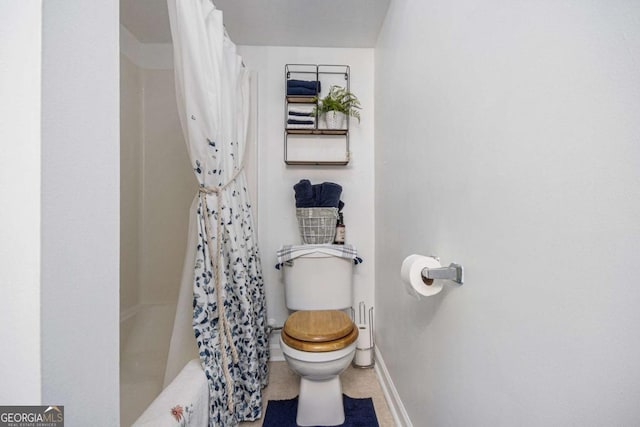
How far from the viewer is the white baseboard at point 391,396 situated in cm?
120

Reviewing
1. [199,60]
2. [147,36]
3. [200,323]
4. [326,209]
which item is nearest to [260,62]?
[147,36]

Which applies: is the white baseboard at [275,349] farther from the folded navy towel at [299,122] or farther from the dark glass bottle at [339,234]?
the folded navy towel at [299,122]

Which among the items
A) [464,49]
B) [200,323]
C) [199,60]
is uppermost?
[199,60]

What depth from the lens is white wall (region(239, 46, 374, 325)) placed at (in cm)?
190

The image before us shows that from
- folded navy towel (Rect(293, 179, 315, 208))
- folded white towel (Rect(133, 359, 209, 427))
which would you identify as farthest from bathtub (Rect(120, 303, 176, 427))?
folded navy towel (Rect(293, 179, 315, 208))

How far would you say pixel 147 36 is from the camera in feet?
5.92

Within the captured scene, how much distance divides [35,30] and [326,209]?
4.66 feet

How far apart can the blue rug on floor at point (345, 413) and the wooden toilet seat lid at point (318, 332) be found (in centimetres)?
40

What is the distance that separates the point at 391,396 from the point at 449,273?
98cm

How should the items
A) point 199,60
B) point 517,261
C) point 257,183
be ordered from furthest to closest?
point 257,183 < point 199,60 < point 517,261

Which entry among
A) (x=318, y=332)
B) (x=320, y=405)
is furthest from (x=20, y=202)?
(x=320, y=405)

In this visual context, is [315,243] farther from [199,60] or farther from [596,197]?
[596,197]

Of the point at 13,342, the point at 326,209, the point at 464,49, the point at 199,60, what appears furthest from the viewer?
the point at 326,209

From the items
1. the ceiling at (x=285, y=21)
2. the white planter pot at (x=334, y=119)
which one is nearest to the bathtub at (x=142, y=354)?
the white planter pot at (x=334, y=119)
